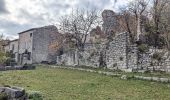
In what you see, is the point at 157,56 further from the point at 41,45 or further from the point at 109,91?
the point at 41,45

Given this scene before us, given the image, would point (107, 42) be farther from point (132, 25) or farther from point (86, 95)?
point (86, 95)

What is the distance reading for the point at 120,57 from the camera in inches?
941

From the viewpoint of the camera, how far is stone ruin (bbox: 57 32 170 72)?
21562mm

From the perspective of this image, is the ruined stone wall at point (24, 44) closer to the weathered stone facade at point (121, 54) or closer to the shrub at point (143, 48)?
the weathered stone facade at point (121, 54)

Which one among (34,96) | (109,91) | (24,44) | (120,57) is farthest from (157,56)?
(24,44)

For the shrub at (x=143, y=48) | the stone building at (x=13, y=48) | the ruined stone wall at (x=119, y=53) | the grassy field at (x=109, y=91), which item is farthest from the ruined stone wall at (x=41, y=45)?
the grassy field at (x=109, y=91)

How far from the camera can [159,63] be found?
67.6 feet

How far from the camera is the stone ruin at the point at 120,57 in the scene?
70.7 feet

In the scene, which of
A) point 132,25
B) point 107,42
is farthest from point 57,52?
point 107,42

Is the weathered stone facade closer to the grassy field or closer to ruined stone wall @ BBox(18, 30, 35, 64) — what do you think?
the grassy field

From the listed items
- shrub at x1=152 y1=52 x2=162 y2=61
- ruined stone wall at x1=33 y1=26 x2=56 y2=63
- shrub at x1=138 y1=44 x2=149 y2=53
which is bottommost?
shrub at x1=152 y1=52 x2=162 y2=61

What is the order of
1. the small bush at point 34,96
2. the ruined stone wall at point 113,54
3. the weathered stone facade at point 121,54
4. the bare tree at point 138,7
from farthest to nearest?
the bare tree at point 138,7 < the ruined stone wall at point 113,54 < the weathered stone facade at point 121,54 < the small bush at point 34,96

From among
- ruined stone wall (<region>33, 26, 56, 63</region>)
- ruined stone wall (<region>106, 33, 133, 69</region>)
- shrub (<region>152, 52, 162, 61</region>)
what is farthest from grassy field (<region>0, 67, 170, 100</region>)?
ruined stone wall (<region>33, 26, 56, 63</region>)

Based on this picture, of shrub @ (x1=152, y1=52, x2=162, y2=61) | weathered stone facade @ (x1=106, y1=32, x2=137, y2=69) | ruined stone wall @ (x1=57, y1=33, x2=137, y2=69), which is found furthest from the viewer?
ruined stone wall @ (x1=57, y1=33, x2=137, y2=69)
